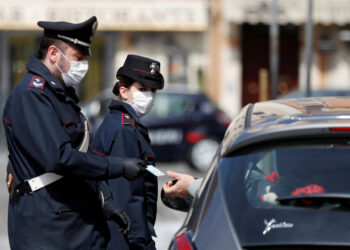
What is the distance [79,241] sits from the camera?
4.45m

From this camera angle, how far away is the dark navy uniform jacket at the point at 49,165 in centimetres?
426

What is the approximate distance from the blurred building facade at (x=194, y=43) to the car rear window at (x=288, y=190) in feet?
71.1

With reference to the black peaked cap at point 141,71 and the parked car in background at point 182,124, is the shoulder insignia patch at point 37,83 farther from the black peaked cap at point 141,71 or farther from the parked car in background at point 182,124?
the parked car in background at point 182,124

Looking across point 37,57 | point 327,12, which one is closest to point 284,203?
point 37,57

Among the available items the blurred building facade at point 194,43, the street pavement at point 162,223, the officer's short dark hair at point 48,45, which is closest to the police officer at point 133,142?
the officer's short dark hair at point 48,45

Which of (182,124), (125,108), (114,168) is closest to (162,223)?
(125,108)

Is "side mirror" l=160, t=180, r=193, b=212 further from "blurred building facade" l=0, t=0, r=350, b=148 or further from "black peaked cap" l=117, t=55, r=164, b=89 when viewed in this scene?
"blurred building facade" l=0, t=0, r=350, b=148

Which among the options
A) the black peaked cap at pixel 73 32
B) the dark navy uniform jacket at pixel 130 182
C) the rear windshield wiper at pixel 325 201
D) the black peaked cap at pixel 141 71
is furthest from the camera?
the black peaked cap at pixel 141 71

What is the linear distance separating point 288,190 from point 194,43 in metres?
22.6

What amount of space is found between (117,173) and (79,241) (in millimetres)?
384

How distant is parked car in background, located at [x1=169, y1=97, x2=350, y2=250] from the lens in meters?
3.34

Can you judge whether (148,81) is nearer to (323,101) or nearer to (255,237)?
(323,101)

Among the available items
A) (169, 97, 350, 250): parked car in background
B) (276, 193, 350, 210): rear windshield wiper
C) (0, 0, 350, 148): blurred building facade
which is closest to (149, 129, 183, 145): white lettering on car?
(0, 0, 350, 148): blurred building facade

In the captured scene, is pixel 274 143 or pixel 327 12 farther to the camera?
pixel 327 12
